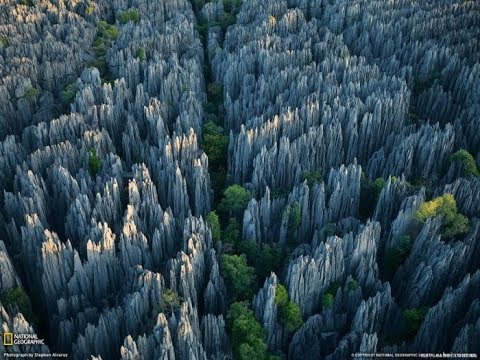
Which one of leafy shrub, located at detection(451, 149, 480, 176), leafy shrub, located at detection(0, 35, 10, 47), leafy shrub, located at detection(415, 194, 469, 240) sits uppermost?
leafy shrub, located at detection(0, 35, 10, 47)

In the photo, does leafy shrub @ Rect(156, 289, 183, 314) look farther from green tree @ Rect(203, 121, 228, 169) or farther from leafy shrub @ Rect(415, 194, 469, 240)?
green tree @ Rect(203, 121, 228, 169)

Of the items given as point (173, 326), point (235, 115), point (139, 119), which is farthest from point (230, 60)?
point (173, 326)

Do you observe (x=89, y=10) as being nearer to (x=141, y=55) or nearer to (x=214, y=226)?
(x=141, y=55)

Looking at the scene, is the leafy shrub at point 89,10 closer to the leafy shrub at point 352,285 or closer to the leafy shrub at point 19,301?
the leafy shrub at point 19,301

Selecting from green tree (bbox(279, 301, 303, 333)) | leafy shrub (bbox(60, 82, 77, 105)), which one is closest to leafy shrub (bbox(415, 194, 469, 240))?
green tree (bbox(279, 301, 303, 333))

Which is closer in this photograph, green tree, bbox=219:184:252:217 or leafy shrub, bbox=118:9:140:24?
green tree, bbox=219:184:252:217

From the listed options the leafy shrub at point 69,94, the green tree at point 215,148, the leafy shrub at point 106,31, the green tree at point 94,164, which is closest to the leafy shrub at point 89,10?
the leafy shrub at point 106,31

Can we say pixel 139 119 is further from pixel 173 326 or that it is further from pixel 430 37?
pixel 430 37
